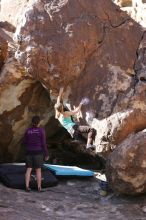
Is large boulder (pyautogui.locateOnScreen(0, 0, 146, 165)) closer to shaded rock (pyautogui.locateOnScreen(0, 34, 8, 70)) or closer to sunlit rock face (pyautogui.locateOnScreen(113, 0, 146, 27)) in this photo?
shaded rock (pyautogui.locateOnScreen(0, 34, 8, 70))

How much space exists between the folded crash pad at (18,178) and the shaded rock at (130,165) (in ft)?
4.16

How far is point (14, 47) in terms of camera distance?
9.58m

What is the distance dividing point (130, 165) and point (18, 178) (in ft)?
6.82

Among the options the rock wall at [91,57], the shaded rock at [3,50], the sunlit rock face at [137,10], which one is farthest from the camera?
the sunlit rock face at [137,10]

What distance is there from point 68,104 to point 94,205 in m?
2.20

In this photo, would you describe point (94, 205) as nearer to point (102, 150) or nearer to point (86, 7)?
point (102, 150)

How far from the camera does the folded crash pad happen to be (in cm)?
732

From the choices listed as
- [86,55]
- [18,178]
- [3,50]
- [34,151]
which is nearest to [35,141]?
[34,151]

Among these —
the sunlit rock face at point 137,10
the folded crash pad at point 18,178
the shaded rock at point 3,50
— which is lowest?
the folded crash pad at point 18,178

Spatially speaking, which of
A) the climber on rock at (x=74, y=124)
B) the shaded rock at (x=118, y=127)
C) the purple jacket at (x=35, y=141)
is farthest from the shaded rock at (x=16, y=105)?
the shaded rock at (x=118, y=127)

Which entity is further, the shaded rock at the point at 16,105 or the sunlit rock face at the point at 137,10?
the sunlit rock face at the point at 137,10

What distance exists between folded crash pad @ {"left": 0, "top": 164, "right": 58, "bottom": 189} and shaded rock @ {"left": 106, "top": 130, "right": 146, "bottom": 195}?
1267mm

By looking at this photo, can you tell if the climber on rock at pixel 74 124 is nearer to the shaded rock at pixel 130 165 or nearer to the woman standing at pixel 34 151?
the shaded rock at pixel 130 165

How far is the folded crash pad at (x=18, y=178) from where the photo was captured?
7320 mm
